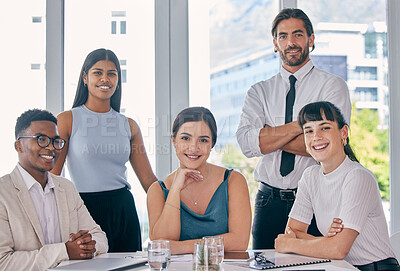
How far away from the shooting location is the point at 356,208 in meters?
2.03

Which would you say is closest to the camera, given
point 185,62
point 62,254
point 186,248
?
point 62,254

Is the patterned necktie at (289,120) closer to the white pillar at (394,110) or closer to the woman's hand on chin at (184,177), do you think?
the woman's hand on chin at (184,177)

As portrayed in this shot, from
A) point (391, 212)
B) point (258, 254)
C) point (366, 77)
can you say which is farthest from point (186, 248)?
point (366, 77)

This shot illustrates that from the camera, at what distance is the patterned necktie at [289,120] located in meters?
2.63

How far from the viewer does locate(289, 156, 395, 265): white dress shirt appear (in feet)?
6.70

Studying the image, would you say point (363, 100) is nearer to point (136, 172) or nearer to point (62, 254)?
point (136, 172)

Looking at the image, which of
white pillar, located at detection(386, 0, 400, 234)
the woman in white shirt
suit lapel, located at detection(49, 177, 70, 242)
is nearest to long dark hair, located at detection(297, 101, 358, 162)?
the woman in white shirt

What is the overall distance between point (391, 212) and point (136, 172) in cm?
192

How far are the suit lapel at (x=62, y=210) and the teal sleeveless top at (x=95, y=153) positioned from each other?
44 centimetres

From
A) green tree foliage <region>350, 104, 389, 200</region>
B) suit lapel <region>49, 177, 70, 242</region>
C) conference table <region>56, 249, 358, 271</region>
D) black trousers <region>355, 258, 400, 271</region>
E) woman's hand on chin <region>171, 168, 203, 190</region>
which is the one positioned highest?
green tree foliage <region>350, 104, 389, 200</region>

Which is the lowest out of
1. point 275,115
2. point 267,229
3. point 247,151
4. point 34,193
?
point 267,229

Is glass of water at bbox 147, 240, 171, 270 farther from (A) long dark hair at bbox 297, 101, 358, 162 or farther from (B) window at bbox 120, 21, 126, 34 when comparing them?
(B) window at bbox 120, 21, 126, 34

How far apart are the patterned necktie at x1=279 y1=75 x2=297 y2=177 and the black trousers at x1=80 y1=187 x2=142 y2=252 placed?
39.1 inches

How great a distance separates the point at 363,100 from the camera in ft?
10.9
